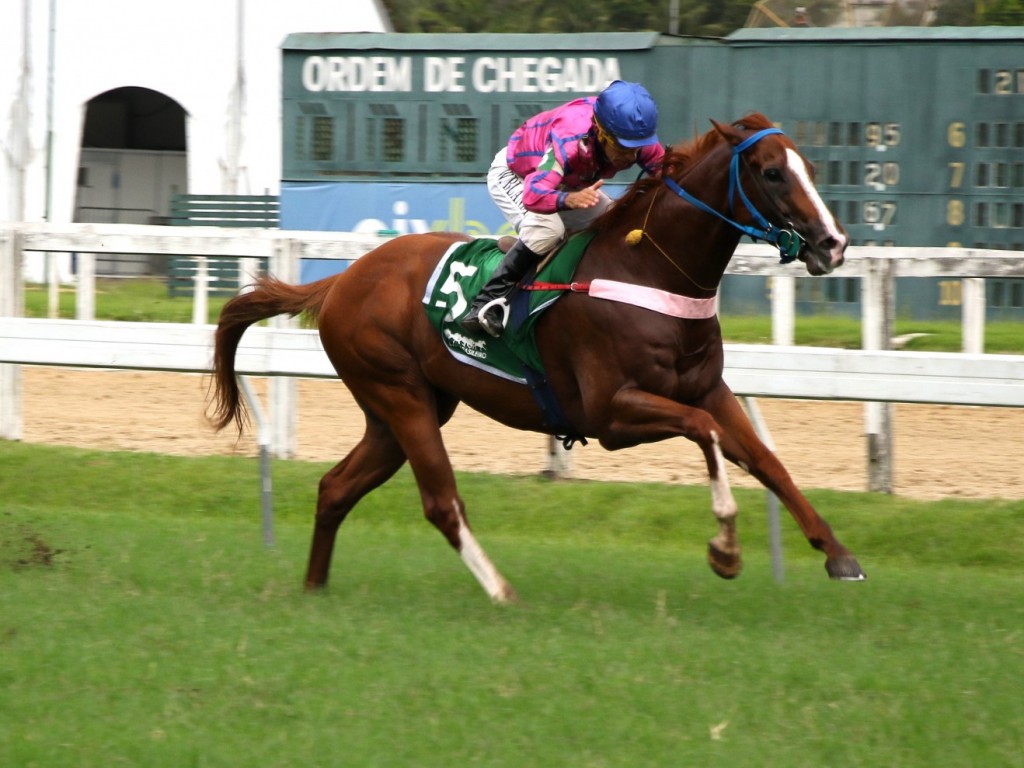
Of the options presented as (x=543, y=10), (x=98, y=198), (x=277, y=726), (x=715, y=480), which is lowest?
(x=277, y=726)

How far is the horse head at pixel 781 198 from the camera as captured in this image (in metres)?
5.03

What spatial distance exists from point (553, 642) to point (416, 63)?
11.7m

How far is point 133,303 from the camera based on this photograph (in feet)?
51.6

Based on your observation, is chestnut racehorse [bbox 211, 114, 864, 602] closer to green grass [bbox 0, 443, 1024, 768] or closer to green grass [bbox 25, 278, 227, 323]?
green grass [bbox 0, 443, 1024, 768]

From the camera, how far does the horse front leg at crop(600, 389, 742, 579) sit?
5133 mm

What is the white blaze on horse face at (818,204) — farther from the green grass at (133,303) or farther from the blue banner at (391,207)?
the blue banner at (391,207)

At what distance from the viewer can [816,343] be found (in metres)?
13.1

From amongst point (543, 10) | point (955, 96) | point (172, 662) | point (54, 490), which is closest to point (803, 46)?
point (955, 96)

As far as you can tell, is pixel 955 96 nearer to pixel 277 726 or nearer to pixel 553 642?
pixel 553 642

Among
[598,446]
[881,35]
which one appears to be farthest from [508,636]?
[881,35]

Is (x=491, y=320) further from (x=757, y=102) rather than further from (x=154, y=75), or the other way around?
(x=154, y=75)

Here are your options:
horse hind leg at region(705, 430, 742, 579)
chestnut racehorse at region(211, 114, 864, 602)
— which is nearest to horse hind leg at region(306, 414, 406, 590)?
chestnut racehorse at region(211, 114, 864, 602)

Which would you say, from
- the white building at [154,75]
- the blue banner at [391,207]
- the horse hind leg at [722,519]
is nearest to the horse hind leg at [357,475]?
the horse hind leg at [722,519]

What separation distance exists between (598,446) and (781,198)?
4441 mm
